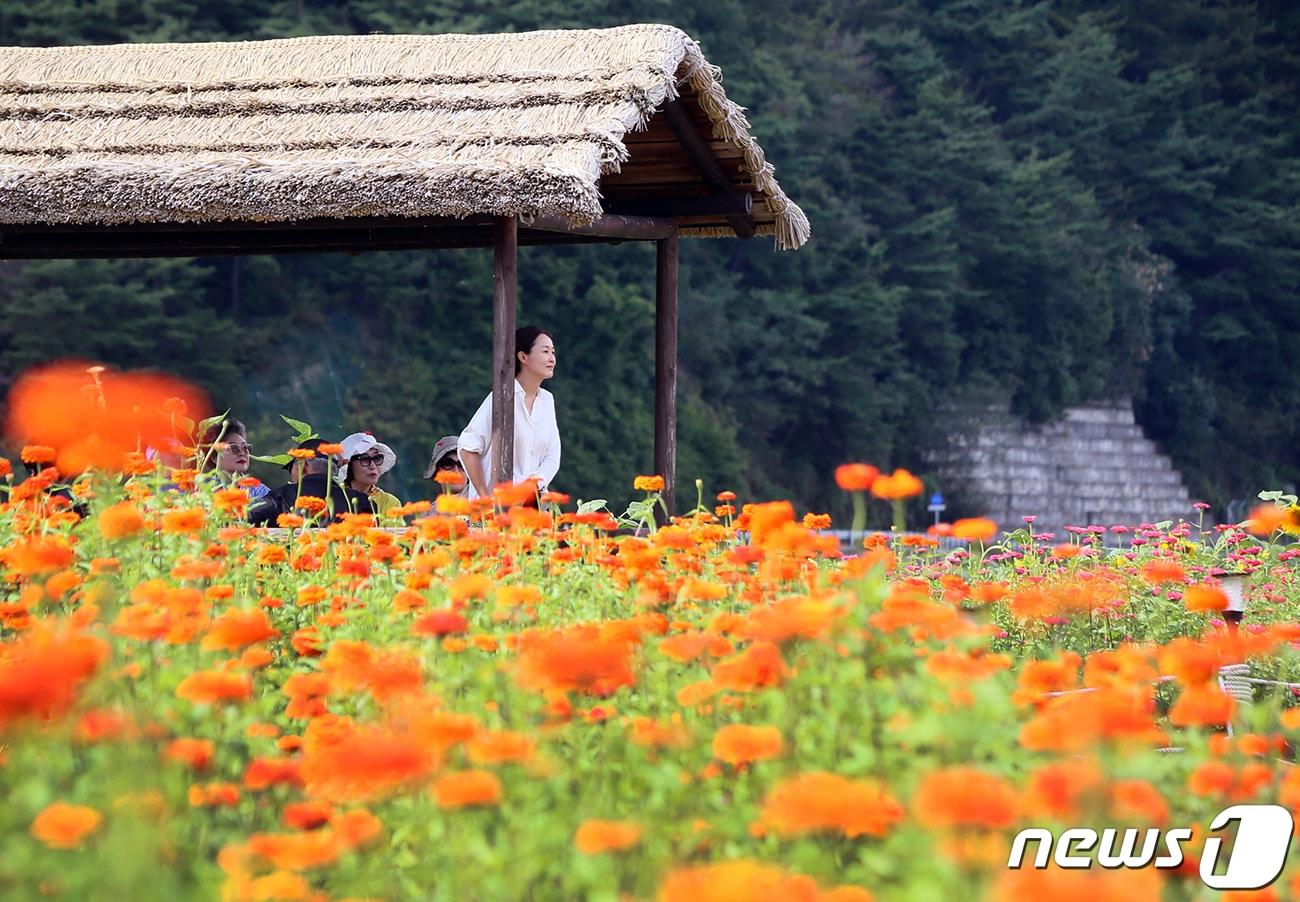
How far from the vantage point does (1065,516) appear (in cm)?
3347

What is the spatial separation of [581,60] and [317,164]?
4.66 feet

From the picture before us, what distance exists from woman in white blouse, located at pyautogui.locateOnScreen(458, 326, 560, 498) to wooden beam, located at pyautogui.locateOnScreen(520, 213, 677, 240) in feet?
1.57

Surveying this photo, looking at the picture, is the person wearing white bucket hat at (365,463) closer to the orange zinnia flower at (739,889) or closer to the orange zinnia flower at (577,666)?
the orange zinnia flower at (577,666)

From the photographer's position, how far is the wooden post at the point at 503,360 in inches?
275

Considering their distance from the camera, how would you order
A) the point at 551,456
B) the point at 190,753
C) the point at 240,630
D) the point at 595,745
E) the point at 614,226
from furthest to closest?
1. the point at 614,226
2. the point at 551,456
3. the point at 595,745
4. the point at 240,630
5. the point at 190,753

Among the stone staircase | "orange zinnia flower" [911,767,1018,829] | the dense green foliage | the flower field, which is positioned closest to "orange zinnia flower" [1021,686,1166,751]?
the flower field

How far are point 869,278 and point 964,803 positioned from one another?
29.2 meters

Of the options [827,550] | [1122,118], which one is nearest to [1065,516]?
[1122,118]

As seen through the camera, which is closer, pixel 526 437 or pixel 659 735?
pixel 659 735

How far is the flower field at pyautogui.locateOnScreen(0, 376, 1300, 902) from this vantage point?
2.00m

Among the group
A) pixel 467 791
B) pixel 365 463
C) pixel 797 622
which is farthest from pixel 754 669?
pixel 365 463

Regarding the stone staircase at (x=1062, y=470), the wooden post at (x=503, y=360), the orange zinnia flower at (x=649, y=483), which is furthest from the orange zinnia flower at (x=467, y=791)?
the stone staircase at (x=1062, y=470)

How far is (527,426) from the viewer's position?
23.7ft

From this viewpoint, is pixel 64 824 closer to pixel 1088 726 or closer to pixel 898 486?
pixel 1088 726
